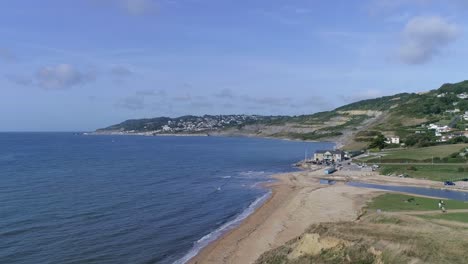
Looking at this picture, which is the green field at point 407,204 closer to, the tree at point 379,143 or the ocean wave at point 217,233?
the ocean wave at point 217,233

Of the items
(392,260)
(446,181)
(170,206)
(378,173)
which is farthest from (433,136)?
(392,260)

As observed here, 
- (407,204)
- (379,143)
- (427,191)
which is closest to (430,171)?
(427,191)

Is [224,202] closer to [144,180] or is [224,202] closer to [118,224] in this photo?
[118,224]

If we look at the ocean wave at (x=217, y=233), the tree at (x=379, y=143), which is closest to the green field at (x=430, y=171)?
the ocean wave at (x=217, y=233)

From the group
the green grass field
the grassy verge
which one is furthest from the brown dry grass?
the green grass field

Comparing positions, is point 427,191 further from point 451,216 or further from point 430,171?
point 451,216

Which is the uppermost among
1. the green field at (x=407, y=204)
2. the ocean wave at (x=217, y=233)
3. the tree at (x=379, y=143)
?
the tree at (x=379, y=143)

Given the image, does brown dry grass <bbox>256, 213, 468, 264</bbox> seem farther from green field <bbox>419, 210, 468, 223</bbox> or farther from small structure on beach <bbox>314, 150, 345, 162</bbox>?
small structure on beach <bbox>314, 150, 345, 162</bbox>
